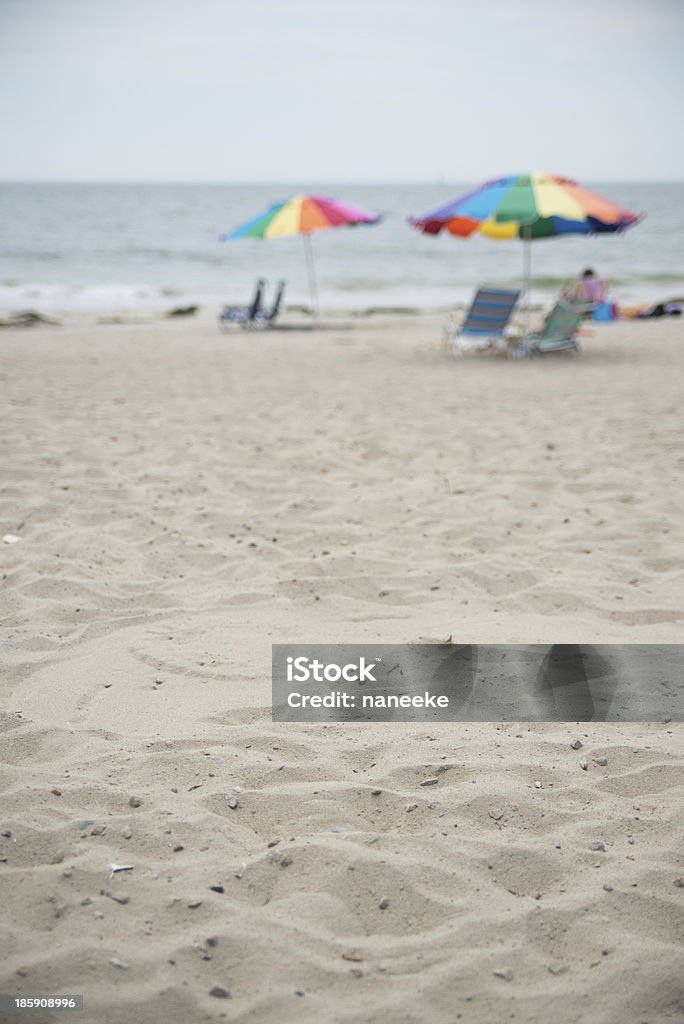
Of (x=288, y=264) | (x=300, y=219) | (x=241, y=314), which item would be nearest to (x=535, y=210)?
(x=300, y=219)

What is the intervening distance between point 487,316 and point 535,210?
1521mm

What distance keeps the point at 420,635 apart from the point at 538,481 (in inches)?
81.0

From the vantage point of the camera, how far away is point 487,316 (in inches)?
372

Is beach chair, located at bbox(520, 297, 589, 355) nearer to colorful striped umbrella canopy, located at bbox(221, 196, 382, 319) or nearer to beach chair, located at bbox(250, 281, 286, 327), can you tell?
colorful striped umbrella canopy, located at bbox(221, 196, 382, 319)

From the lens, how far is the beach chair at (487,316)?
9.24m

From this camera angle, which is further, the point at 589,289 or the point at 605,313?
the point at 605,313

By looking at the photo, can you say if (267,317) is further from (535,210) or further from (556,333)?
(535,210)

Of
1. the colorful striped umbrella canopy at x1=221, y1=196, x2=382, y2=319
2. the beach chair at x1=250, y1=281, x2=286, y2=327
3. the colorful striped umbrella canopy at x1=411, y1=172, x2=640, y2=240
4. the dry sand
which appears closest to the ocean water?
the beach chair at x1=250, y1=281, x2=286, y2=327

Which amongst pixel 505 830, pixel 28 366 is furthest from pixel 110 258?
pixel 505 830

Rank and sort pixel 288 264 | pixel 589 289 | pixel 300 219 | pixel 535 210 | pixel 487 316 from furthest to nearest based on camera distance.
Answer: pixel 288 264
pixel 589 289
pixel 300 219
pixel 487 316
pixel 535 210

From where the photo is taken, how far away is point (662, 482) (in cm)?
472

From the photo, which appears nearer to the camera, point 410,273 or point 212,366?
point 212,366

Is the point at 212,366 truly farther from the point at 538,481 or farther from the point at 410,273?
the point at 410,273

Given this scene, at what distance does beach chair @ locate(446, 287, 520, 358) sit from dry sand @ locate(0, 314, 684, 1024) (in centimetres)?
391
